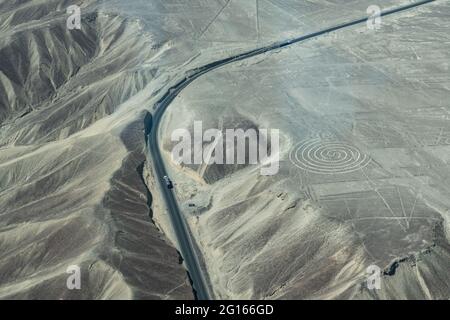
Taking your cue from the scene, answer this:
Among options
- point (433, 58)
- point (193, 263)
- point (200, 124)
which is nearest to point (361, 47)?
point (433, 58)

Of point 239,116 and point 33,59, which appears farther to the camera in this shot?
point 33,59

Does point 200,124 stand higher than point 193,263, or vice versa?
point 200,124

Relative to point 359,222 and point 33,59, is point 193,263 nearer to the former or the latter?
point 359,222

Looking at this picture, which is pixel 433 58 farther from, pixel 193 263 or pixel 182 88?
pixel 193 263

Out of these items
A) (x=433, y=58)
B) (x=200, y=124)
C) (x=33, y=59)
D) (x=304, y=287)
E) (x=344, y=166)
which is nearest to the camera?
(x=304, y=287)

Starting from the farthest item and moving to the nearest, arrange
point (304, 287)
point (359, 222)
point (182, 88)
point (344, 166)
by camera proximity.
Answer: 1. point (182, 88)
2. point (344, 166)
3. point (359, 222)
4. point (304, 287)

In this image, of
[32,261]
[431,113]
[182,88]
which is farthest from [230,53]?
[32,261]
